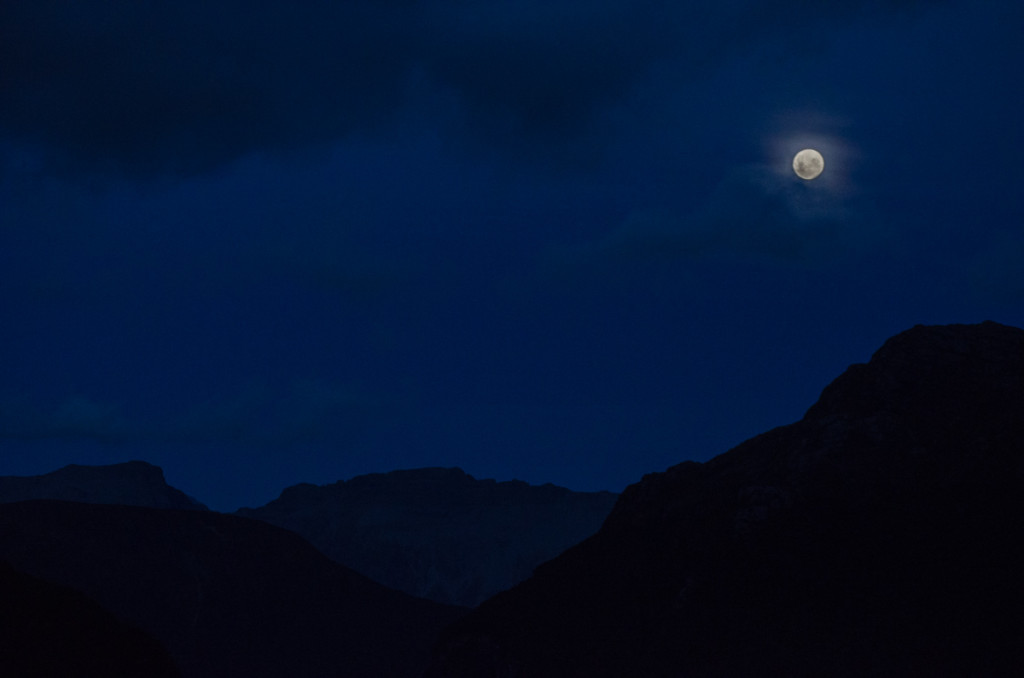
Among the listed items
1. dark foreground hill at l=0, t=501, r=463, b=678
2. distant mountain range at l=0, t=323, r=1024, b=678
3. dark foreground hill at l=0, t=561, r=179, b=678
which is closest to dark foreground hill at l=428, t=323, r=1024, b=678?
distant mountain range at l=0, t=323, r=1024, b=678

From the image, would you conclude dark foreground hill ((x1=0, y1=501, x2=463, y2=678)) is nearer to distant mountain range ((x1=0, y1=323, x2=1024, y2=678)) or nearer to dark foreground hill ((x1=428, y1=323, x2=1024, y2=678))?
dark foreground hill ((x1=428, y1=323, x2=1024, y2=678))

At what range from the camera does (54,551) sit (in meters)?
185

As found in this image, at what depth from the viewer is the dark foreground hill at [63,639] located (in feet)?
262

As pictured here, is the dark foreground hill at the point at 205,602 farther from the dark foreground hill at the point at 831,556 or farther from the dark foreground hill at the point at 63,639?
the dark foreground hill at the point at 63,639

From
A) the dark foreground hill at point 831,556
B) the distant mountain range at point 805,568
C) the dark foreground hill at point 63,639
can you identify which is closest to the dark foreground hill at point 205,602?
the dark foreground hill at point 831,556

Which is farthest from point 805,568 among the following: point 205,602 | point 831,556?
point 205,602

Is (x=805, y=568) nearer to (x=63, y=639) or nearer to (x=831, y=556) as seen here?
(x=831, y=556)

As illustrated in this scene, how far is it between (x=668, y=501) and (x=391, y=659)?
228ft

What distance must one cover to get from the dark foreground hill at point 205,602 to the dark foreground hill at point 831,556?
48.6 metres

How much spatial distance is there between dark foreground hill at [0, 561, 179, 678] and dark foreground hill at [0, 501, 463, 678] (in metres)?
89.0

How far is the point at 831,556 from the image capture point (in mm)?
114625

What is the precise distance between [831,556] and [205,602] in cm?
11539

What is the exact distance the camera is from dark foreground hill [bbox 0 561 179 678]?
79.9 meters

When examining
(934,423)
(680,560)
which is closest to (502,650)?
(680,560)
